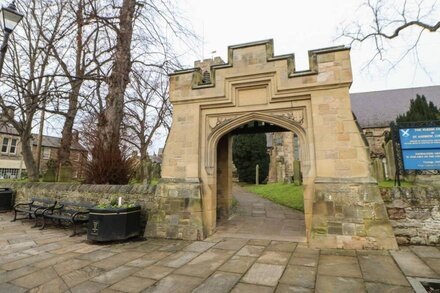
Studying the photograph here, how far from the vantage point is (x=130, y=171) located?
8984mm

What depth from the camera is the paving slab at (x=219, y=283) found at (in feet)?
10.1

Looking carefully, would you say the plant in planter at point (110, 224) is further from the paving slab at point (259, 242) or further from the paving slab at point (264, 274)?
the paving slab at point (264, 274)

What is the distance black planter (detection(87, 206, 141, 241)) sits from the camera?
18.1 feet

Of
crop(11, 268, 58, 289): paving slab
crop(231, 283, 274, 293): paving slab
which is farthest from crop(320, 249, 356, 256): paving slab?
crop(11, 268, 58, 289): paving slab

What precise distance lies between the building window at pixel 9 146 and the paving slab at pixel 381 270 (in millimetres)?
39106

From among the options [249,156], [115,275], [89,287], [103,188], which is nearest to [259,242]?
[115,275]

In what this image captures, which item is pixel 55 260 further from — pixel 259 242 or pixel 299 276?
pixel 299 276

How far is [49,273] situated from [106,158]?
16.7 ft

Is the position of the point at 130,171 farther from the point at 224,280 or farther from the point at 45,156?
the point at 45,156

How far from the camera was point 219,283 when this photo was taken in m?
3.29

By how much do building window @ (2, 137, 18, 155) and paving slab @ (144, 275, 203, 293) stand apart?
37.1m

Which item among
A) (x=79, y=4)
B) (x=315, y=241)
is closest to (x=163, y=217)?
(x=315, y=241)

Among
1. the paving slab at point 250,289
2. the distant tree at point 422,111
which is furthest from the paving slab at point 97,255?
the distant tree at point 422,111

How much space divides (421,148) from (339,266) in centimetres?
367
